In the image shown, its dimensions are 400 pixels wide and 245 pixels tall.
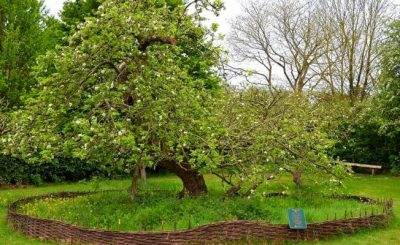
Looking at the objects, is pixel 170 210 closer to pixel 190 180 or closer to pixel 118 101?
pixel 190 180

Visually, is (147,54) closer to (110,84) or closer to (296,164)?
(110,84)

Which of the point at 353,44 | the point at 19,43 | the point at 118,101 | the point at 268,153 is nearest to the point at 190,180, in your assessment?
the point at 268,153

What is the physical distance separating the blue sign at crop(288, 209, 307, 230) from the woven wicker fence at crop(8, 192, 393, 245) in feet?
0.50

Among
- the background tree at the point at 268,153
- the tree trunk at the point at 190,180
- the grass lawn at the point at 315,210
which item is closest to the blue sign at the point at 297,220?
the grass lawn at the point at 315,210

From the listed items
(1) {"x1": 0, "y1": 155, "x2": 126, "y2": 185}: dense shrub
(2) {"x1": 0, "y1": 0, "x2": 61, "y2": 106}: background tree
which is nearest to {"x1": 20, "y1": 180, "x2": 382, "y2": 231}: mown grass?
(1) {"x1": 0, "y1": 155, "x2": 126, "y2": 185}: dense shrub

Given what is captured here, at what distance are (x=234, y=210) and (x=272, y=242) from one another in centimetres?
145

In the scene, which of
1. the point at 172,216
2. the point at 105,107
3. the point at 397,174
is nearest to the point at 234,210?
the point at 172,216

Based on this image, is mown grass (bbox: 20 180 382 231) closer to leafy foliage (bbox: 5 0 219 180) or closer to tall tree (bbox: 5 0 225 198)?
tall tree (bbox: 5 0 225 198)

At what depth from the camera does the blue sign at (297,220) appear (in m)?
9.10

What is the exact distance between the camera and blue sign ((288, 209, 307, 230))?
358 inches

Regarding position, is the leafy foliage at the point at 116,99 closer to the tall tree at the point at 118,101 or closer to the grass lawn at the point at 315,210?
the tall tree at the point at 118,101

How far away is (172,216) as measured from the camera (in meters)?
9.87

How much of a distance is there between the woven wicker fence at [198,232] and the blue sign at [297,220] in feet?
0.50

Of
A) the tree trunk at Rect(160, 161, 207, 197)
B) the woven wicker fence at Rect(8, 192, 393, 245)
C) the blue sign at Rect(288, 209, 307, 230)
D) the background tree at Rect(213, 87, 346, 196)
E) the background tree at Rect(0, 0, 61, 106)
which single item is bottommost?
the woven wicker fence at Rect(8, 192, 393, 245)
